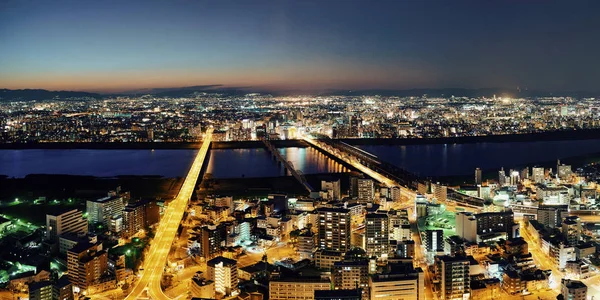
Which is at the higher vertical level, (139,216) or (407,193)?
(139,216)

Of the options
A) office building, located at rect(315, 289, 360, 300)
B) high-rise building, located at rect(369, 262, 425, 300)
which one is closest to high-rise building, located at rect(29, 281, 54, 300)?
office building, located at rect(315, 289, 360, 300)

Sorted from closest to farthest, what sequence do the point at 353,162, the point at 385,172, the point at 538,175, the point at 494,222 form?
the point at 494,222 < the point at 538,175 < the point at 385,172 < the point at 353,162

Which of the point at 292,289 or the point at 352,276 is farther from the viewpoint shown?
the point at 352,276

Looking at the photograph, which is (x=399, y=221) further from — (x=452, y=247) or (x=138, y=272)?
(x=138, y=272)

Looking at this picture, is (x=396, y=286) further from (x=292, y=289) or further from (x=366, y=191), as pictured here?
(x=366, y=191)

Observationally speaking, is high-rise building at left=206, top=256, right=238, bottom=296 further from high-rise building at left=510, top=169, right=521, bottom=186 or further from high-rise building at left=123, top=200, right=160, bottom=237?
high-rise building at left=510, top=169, right=521, bottom=186

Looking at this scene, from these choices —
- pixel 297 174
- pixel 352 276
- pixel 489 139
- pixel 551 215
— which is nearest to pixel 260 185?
pixel 297 174

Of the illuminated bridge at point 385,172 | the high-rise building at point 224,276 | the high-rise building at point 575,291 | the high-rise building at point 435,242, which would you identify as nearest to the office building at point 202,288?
the high-rise building at point 224,276
